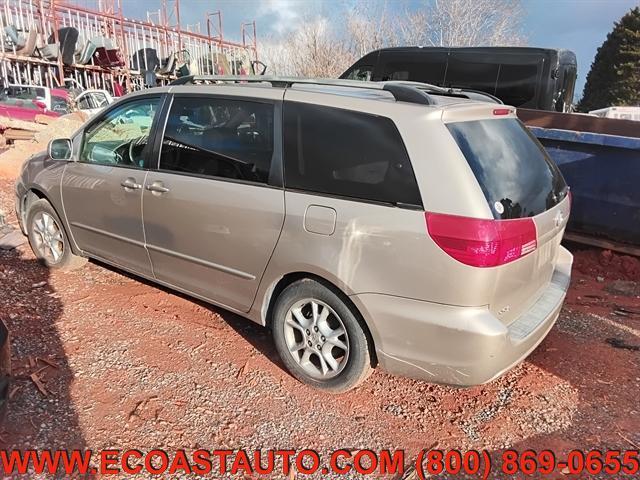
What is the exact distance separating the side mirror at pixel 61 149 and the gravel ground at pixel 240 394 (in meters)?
1.21

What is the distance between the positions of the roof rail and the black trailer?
6.05 meters

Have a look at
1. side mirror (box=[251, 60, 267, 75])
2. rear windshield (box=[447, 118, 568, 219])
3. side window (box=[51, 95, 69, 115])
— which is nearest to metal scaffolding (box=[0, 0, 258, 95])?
side mirror (box=[251, 60, 267, 75])

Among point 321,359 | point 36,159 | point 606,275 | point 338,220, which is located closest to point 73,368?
point 321,359

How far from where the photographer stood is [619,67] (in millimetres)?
26844

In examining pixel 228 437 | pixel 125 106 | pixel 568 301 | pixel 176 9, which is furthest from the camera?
pixel 176 9

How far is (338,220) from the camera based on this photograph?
2674 millimetres

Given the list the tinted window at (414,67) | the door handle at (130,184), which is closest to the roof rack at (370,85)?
the door handle at (130,184)

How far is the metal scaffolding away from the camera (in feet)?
69.2

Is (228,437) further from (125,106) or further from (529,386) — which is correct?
(125,106)

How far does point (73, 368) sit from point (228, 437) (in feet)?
3.99

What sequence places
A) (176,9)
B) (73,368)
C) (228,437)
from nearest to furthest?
(228,437), (73,368), (176,9)

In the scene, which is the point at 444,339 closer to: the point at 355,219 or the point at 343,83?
the point at 355,219

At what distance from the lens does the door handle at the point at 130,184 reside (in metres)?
3.65

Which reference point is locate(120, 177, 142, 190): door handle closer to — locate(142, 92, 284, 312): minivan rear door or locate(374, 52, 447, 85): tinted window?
locate(142, 92, 284, 312): minivan rear door
